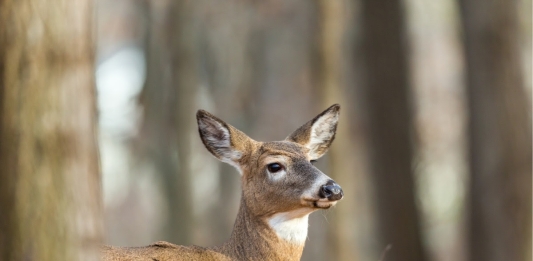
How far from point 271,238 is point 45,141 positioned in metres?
2.83

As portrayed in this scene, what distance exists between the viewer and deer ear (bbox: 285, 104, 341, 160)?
9094mm

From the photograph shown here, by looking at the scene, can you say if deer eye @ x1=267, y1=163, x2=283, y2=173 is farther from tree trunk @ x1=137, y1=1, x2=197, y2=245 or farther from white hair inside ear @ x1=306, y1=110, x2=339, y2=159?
tree trunk @ x1=137, y1=1, x2=197, y2=245

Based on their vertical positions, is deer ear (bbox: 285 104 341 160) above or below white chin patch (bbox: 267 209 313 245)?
above

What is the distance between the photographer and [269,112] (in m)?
24.0

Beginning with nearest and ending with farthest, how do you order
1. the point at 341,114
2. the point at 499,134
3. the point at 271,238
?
1. the point at 271,238
2. the point at 499,134
3. the point at 341,114

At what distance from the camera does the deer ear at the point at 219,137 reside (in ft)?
28.5

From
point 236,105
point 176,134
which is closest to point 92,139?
point 176,134

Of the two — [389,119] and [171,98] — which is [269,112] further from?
[389,119]

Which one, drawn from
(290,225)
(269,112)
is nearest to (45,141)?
(290,225)

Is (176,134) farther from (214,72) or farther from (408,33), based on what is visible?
(408,33)

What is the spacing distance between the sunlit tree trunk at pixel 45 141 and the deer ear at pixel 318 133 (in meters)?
3.40

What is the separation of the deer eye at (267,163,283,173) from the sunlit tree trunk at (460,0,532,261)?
17.2 ft

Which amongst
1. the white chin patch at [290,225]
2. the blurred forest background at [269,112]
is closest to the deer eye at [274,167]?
the white chin patch at [290,225]

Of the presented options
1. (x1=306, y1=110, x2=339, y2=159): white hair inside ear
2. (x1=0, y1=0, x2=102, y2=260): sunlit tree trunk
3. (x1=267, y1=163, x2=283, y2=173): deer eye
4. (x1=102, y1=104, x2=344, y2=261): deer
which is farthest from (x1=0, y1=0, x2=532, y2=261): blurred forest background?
(x1=267, y1=163, x2=283, y2=173): deer eye
